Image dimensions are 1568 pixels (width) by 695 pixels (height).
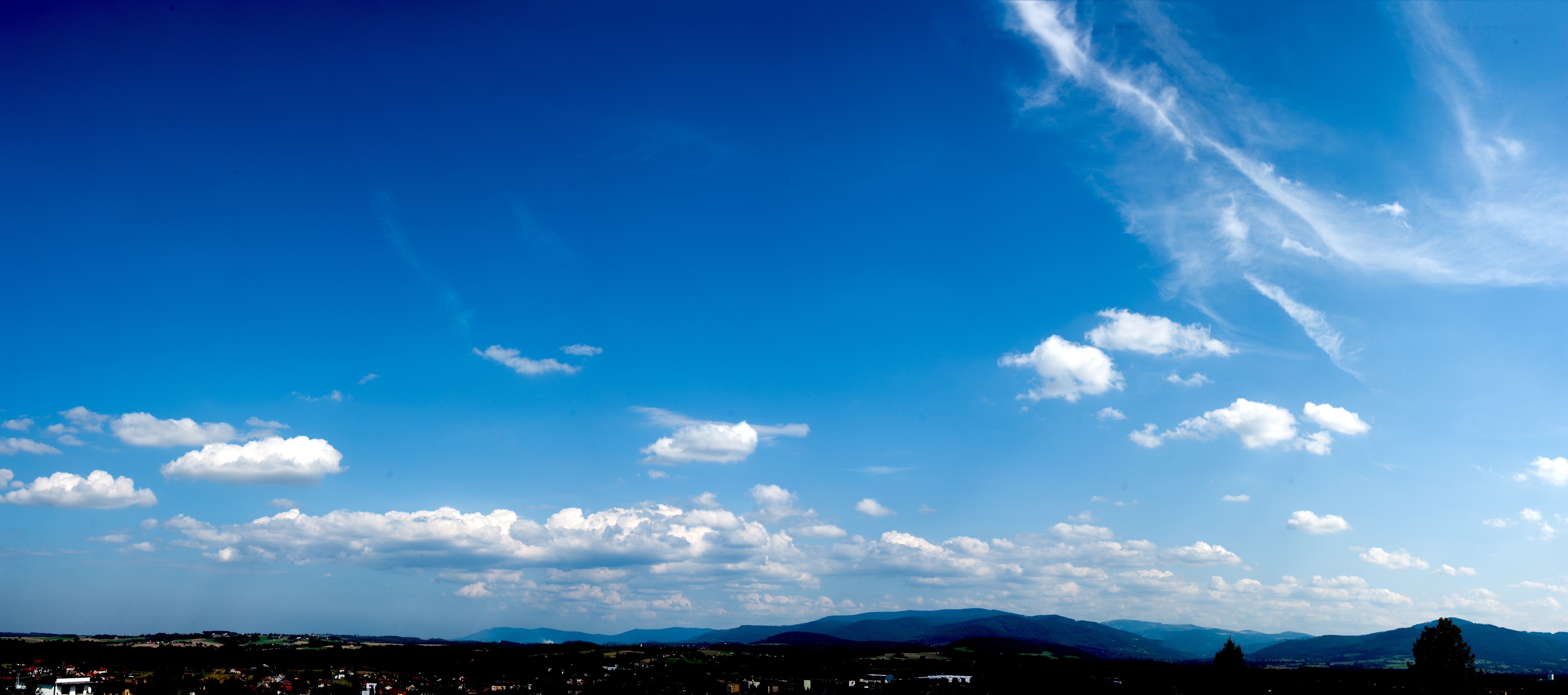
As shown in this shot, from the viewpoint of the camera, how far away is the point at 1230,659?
410 ft

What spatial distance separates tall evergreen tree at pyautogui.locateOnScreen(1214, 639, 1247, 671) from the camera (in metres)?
124

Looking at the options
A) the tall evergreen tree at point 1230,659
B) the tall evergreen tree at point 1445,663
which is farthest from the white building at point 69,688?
the tall evergreen tree at point 1445,663

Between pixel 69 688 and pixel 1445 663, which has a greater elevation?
pixel 1445 663

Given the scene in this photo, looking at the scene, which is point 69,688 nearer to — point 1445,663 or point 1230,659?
point 1230,659

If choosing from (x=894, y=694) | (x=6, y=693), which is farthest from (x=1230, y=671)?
(x=6, y=693)

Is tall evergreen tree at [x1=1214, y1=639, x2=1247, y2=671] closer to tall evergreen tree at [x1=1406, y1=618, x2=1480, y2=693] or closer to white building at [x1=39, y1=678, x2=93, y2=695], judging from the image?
tall evergreen tree at [x1=1406, y1=618, x2=1480, y2=693]

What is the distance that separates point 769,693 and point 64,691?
13147 centimetres

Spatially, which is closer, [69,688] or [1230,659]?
[1230,659]

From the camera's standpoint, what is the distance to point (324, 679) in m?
193

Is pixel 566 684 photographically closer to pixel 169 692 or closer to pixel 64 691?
pixel 169 692

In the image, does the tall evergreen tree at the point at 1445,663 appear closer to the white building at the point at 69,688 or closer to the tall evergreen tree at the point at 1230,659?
the tall evergreen tree at the point at 1230,659

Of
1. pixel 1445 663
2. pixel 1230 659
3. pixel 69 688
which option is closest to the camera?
pixel 1230 659

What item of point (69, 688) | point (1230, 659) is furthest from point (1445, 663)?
point (69, 688)

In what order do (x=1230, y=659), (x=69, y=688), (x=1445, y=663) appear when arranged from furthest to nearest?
1. (x=69, y=688)
2. (x=1445, y=663)
3. (x=1230, y=659)
